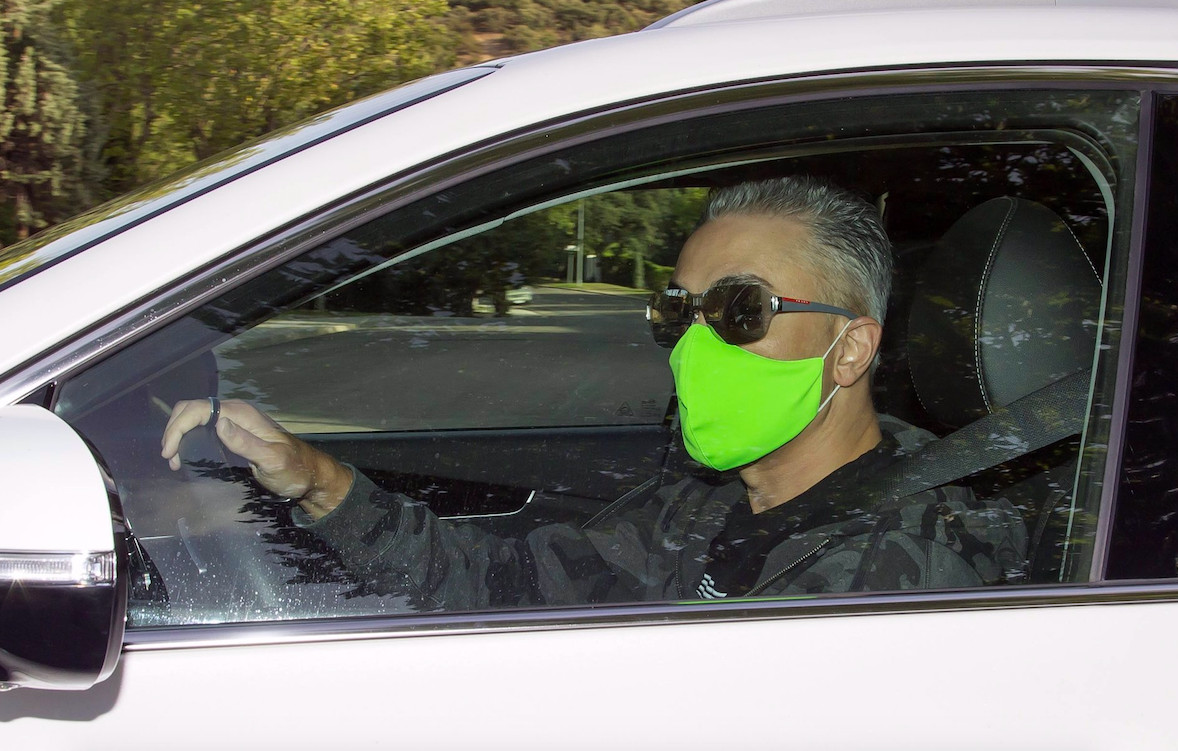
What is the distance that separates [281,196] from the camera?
3.79 feet

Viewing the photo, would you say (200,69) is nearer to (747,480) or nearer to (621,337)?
(621,337)

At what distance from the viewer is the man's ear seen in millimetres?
1763

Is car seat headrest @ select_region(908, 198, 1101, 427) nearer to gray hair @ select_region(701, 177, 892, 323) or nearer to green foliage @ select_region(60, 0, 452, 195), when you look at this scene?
gray hair @ select_region(701, 177, 892, 323)

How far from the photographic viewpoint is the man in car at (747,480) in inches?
53.2

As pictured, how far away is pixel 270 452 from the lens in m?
1.46

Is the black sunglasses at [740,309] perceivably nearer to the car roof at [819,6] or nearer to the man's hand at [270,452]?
the car roof at [819,6]

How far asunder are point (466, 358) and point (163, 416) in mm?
920

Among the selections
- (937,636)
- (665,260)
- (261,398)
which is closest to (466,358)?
(665,260)

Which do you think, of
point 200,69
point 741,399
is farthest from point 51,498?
point 200,69

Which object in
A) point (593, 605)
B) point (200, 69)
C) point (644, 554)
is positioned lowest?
point (644, 554)

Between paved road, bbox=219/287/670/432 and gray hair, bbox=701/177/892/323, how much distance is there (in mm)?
404

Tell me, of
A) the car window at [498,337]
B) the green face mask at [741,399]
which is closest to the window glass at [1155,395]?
the green face mask at [741,399]

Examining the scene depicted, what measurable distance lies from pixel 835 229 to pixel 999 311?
0.32 meters

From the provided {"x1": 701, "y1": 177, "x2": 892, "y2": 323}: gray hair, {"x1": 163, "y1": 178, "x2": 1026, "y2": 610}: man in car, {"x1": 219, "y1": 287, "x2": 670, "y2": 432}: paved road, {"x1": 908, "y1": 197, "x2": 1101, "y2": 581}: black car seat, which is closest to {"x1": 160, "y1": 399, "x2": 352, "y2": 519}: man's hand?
{"x1": 163, "y1": 178, "x2": 1026, "y2": 610}: man in car
